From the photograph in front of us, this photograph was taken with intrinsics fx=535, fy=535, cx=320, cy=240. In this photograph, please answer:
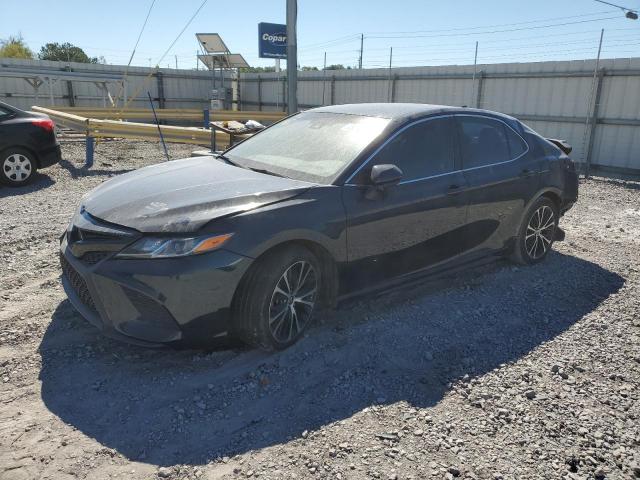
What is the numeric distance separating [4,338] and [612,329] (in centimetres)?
457

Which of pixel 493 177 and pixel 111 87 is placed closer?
pixel 493 177

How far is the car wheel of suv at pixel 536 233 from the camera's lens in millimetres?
5406

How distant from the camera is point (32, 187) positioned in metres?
8.88

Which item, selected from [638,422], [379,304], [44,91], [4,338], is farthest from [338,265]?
[44,91]

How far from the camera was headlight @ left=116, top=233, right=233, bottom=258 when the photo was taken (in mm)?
3168

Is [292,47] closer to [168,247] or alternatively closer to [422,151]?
[422,151]

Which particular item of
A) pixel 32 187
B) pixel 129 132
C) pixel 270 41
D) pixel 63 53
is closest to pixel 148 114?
pixel 270 41

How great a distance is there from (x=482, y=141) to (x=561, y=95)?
8.85m

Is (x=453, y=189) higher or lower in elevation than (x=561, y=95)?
lower

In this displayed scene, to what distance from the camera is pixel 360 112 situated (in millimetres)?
4625

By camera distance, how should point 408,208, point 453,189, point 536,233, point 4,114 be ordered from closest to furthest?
point 408,208
point 453,189
point 536,233
point 4,114

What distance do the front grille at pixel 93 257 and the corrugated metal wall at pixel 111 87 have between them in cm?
1834

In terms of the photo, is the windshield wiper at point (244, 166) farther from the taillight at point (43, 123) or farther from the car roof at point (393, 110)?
the taillight at point (43, 123)

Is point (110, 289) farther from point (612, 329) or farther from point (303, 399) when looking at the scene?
point (612, 329)
